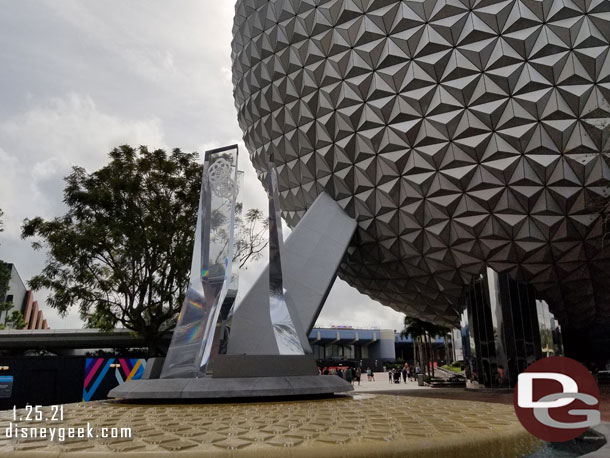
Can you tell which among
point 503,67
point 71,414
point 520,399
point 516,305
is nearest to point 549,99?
point 503,67

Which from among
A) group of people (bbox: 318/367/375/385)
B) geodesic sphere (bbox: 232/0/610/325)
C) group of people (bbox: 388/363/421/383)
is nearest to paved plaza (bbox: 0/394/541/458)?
Answer: geodesic sphere (bbox: 232/0/610/325)

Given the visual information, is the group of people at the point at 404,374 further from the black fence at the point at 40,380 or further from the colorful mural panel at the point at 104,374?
the black fence at the point at 40,380

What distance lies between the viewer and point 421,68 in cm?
1415

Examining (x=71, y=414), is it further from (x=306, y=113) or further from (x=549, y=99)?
(x=549, y=99)

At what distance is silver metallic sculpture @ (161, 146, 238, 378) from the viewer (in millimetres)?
9527

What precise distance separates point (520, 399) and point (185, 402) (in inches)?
226

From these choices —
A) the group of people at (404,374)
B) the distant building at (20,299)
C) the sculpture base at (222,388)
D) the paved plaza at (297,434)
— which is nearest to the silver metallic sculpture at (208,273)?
the sculpture base at (222,388)

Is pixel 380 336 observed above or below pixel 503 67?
below

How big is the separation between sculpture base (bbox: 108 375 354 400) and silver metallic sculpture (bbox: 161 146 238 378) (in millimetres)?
724

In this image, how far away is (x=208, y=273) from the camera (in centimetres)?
1079

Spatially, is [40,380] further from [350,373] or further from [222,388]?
[350,373]

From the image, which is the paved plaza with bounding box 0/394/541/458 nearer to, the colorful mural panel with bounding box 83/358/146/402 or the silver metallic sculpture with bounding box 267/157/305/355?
the silver metallic sculpture with bounding box 267/157/305/355

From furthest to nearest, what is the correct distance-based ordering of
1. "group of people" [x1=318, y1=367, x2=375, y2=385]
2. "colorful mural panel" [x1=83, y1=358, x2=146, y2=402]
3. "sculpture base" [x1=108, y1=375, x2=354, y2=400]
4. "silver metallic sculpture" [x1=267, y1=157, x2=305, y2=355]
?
"group of people" [x1=318, y1=367, x2=375, y2=385] → "colorful mural panel" [x1=83, y1=358, x2=146, y2=402] → "silver metallic sculpture" [x1=267, y1=157, x2=305, y2=355] → "sculpture base" [x1=108, y1=375, x2=354, y2=400]

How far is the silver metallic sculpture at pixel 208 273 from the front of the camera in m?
9.53
